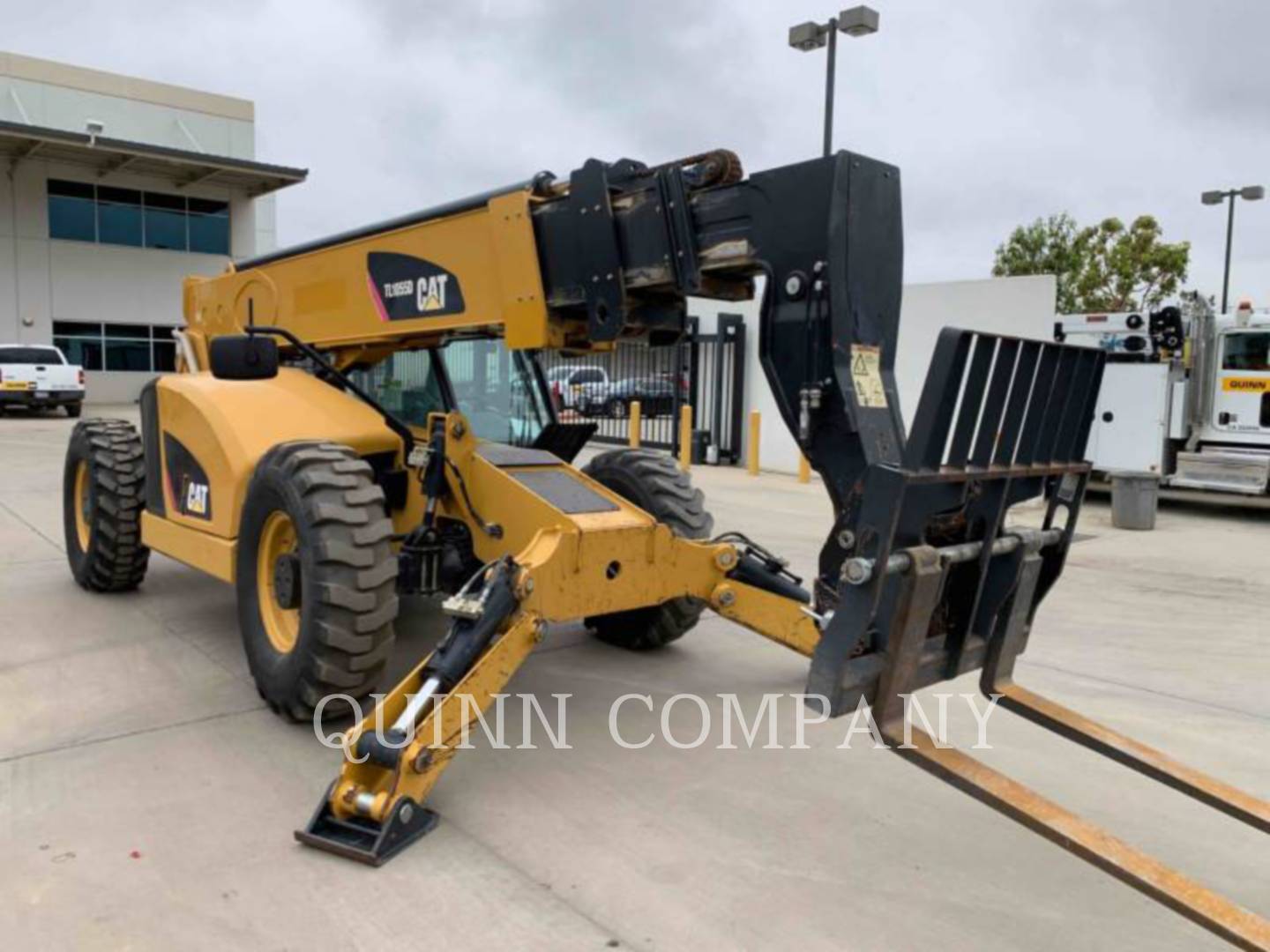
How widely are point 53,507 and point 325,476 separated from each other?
8.45 m

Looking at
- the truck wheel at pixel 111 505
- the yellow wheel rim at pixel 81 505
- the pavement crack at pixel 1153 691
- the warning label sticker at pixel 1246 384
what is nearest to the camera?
the pavement crack at pixel 1153 691

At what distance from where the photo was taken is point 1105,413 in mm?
14531

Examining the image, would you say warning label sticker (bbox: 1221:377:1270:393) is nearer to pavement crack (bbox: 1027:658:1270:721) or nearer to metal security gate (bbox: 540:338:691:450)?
metal security gate (bbox: 540:338:691:450)

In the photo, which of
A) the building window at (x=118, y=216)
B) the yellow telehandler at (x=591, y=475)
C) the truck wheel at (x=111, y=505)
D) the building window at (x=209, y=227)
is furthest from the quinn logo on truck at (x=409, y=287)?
the building window at (x=209, y=227)

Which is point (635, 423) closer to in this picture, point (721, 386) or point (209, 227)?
point (721, 386)

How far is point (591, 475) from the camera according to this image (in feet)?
19.3

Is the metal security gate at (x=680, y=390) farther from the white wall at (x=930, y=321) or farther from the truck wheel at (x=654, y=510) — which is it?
the truck wheel at (x=654, y=510)

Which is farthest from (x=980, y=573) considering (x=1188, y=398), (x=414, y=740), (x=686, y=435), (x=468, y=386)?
(x=686, y=435)

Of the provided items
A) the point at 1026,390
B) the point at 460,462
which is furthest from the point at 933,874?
the point at 460,462

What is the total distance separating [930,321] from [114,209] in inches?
1031

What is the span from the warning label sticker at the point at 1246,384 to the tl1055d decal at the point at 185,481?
13.8 meters

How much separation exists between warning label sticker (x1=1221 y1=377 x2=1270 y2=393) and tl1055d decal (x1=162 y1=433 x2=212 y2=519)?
544 inches

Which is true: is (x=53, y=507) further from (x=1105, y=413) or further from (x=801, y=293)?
(x=1105, y=413)

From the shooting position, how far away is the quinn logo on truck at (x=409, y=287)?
4941 mm
